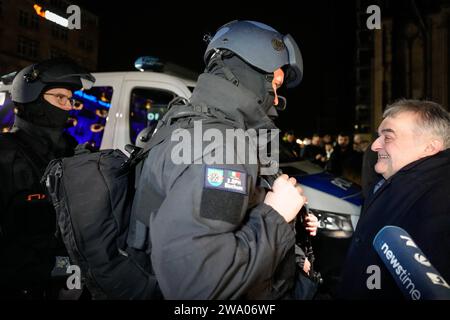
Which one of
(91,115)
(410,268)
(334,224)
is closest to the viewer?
(410,268)

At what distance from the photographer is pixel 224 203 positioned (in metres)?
1.31

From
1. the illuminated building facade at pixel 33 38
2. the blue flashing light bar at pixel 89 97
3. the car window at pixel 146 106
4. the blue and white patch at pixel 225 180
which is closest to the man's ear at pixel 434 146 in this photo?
the blue and white patch at pixel 225 180

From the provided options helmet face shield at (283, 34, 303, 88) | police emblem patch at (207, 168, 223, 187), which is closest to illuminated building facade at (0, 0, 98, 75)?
helmet face shield at (283, 34, 303, 88)

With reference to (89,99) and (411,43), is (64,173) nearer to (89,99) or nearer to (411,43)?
(89,99)

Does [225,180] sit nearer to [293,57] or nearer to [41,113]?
[293,57]

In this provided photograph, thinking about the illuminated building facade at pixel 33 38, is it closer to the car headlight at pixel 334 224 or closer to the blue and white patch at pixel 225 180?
the car headlight at pixel 334 224

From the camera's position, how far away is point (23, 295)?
2.41 meters

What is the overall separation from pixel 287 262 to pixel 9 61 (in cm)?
4852

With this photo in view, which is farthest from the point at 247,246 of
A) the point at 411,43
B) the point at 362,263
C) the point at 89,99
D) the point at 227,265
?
the point at 411,43

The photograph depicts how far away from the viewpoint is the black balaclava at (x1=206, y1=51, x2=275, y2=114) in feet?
5.70

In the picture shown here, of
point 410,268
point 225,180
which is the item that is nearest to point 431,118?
point 410,268

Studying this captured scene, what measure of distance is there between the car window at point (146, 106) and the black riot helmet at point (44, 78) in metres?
1.37

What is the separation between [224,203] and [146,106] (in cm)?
371

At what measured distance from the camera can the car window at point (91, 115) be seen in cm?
462
